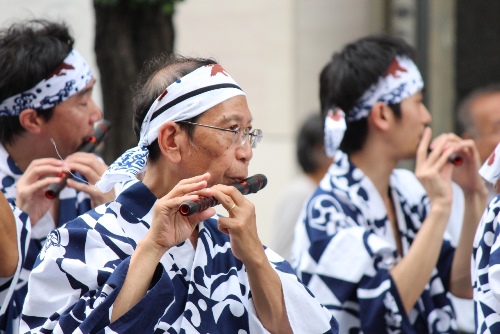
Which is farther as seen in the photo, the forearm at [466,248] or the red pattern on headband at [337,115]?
the red pattern on headband at [337,115]

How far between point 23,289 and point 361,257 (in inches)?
54.7

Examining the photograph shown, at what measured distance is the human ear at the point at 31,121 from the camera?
12.3ft

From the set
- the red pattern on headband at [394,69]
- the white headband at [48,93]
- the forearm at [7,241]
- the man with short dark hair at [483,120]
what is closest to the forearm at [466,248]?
the red pattern on headband at [394,69]

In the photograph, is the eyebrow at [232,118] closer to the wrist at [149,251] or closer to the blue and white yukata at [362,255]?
the wrist at [149,251]

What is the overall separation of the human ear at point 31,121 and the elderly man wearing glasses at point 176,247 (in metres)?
0.94

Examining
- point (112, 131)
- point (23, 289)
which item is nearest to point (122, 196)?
point (23, 289)

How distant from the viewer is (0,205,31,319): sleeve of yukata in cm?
330

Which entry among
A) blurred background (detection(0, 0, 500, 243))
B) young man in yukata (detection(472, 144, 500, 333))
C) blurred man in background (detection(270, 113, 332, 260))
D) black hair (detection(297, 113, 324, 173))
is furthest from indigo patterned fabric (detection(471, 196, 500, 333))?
blurred background (detection(0, 0, 500, 243))

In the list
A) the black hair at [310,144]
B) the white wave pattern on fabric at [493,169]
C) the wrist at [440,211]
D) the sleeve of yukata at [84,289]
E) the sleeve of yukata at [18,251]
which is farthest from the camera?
the black hair at [310,144]

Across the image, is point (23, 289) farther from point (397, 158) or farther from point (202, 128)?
point (397, 158)

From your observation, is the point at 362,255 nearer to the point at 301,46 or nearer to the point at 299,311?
the point at 299,311

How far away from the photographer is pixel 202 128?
9.11ft

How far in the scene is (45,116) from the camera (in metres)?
3.77

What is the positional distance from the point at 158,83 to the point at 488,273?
1.26m
